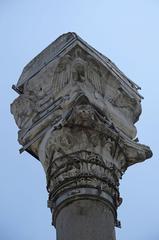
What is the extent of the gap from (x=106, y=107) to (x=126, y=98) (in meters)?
0.54

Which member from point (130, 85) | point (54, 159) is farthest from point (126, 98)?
point (54, 159)

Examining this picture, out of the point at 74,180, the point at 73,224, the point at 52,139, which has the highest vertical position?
the point at 52,139

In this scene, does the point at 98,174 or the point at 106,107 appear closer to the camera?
the point at 98,174

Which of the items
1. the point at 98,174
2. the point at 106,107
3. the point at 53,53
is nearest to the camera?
the point at 98,174

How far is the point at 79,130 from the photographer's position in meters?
7.55

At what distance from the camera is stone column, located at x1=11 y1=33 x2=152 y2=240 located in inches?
272

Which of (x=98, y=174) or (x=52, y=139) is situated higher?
(x=52, y=139)

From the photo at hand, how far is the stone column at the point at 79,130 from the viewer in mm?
6918

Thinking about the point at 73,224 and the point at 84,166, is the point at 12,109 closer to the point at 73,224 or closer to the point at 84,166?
the point at 84,166

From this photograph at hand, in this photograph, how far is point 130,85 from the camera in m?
8.87

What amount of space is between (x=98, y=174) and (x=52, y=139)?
0.72m

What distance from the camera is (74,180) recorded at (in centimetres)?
709

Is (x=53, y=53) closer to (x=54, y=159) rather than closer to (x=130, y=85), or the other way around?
(x=130, y=85)

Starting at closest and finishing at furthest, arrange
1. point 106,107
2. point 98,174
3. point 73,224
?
1. point 73,224
2. point 98,174
3. point 106,107
